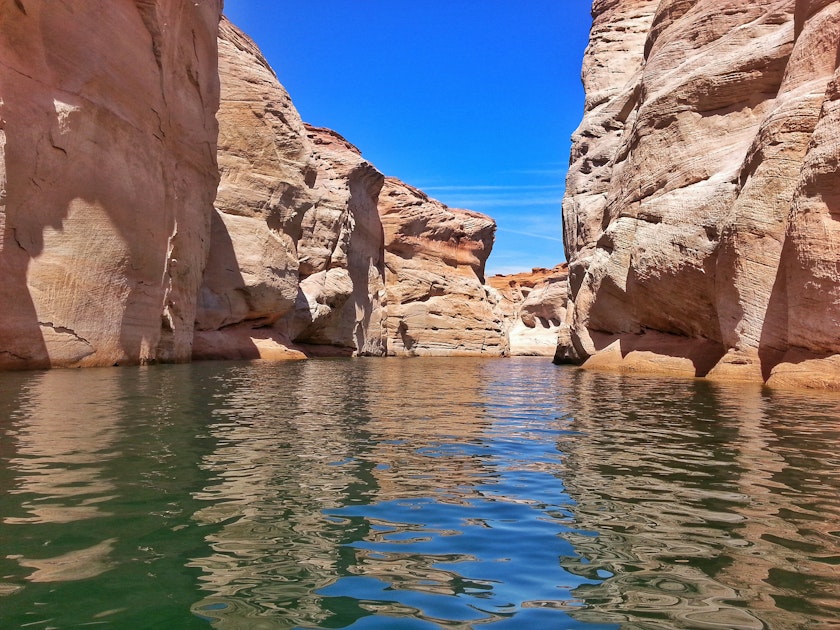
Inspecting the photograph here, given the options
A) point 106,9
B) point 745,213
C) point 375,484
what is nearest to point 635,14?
point 745,213

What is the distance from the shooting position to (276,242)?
34.4 metres

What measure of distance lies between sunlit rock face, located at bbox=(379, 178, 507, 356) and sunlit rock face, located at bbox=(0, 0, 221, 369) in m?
29.9

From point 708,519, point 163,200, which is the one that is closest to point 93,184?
point 163,200

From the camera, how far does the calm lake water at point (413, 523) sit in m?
3.05

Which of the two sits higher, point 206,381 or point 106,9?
point 106,9

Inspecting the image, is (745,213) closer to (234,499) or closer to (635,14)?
(234,499)

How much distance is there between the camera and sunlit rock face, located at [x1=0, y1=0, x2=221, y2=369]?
17484 mm

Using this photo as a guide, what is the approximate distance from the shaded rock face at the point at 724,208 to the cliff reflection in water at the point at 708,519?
686 centimetres

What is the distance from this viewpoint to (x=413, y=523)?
14.6ft

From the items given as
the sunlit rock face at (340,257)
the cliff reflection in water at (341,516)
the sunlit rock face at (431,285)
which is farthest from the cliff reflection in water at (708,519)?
the sunlit rock face at (431,285)

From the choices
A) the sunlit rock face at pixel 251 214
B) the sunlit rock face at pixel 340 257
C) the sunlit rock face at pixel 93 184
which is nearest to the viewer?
the sunlit rock face at pixel 93 184

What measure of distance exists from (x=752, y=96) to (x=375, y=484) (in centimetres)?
2175

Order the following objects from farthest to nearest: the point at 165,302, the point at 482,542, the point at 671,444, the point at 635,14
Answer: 1. the point at 635,14
2. the point at 165,302
3. the point at 671,444
4. the point at 482,542

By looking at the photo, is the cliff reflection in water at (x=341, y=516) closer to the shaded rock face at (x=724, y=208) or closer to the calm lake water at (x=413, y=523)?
the calm lake water at (x=413, y=523)
